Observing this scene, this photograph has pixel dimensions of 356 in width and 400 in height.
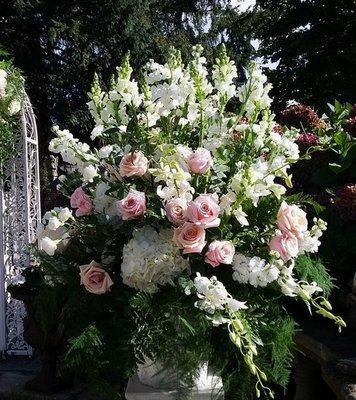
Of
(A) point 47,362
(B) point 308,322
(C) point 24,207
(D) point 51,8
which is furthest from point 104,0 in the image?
(B) point 308,322

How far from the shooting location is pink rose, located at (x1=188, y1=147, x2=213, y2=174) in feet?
5.93

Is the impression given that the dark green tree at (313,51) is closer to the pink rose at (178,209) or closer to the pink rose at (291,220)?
the pink rose at (291,220)

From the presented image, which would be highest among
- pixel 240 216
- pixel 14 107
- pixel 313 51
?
pixel 313 51

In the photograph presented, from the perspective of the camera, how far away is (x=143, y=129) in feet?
6.40

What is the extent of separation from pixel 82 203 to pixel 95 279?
0.28 meters

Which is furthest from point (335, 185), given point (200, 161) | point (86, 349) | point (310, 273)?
point (86, 349)

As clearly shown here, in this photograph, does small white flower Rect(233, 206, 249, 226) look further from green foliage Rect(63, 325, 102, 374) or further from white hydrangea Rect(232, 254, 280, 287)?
green foliage Rect(63, 325, 102, 374)

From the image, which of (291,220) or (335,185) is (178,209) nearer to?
(291,220)

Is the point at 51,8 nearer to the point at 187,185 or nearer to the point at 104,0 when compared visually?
the point at 104,0

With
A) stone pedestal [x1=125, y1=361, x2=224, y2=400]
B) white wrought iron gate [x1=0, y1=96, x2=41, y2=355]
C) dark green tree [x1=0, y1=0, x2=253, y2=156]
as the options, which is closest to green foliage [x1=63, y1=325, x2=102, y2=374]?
stone pedestal [x1=125, y1=361, x2=224, y2=400]

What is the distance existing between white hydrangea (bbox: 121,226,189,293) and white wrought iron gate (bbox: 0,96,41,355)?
11.1 feet

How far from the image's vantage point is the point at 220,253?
5.80 ft

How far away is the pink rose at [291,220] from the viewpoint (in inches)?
71.9

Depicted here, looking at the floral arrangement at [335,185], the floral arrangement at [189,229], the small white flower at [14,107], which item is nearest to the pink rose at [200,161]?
the floral arrangement at [189,229]
